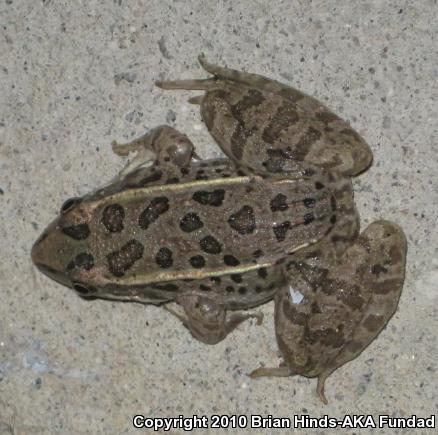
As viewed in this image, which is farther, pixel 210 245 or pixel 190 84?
pixel 190 84

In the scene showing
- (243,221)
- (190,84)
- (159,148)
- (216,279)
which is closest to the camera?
(243,221)

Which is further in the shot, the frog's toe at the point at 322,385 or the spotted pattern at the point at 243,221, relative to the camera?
the frog's toe at the point at 322,385

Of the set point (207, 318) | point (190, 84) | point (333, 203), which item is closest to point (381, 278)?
point (333, 203)

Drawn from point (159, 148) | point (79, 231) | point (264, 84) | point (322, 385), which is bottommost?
point (322, 385)

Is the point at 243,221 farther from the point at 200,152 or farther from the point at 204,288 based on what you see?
the point at 200,152

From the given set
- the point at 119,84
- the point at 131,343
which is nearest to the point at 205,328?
the point at 131,343

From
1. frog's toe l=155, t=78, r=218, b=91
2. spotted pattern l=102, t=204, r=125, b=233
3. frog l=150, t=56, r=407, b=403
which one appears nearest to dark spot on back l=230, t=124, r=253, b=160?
frog l=150, t=56, r=407, b=403

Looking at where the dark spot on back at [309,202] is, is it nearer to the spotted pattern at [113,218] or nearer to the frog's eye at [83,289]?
the spotted pattern at [113,218]

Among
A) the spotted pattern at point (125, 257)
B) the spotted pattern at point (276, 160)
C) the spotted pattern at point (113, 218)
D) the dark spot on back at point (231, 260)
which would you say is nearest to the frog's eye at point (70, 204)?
the spotted pattern at point (113, 218)
